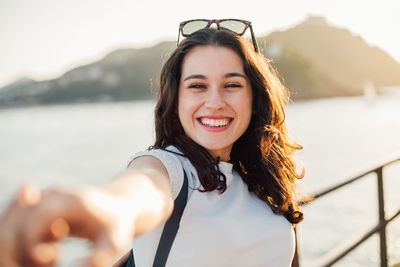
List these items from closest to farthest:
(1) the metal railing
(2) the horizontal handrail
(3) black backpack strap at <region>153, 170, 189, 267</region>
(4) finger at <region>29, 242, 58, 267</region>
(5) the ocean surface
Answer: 1. (4) finger at <region>29, 242, 58, 267</region>
2. (3) black backpack strap at <region>153, 170, 189, 267</region>
3. (2) the horizontal handrail
4. (1) the metal railing
5. (5) the ocean surface

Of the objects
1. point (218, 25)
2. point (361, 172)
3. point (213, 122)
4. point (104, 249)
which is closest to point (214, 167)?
point (213, 122)

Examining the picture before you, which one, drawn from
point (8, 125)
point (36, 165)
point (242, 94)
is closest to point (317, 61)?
point (36, 165)

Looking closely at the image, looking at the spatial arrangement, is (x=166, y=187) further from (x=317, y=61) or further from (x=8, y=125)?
(x=8, y=125)

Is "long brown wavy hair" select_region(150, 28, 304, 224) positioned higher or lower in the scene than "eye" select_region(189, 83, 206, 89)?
lower

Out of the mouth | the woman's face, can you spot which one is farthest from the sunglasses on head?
the mouth

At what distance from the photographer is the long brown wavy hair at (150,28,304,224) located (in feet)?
4.61

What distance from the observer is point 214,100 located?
53.9 inches

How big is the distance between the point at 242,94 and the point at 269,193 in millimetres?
404

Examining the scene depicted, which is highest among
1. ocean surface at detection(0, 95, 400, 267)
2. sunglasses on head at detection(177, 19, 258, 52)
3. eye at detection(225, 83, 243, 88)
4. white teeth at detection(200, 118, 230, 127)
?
sunglasses on head at detection(177, 19, 258, 52)

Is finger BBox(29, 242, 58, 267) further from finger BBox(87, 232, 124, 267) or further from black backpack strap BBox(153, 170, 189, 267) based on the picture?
black backpack strap BBox(153, 170, 189, 267)

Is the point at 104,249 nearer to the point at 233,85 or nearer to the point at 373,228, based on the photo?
the point at 233,85

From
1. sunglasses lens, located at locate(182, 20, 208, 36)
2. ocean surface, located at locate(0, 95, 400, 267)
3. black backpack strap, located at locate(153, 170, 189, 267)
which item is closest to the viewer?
black backpack strap, located at locate(153, 170, 189, 267)

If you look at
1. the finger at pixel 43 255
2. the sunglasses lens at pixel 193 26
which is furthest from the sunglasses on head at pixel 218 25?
the finger at pixel 43 255

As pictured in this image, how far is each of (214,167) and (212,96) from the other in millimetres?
263
